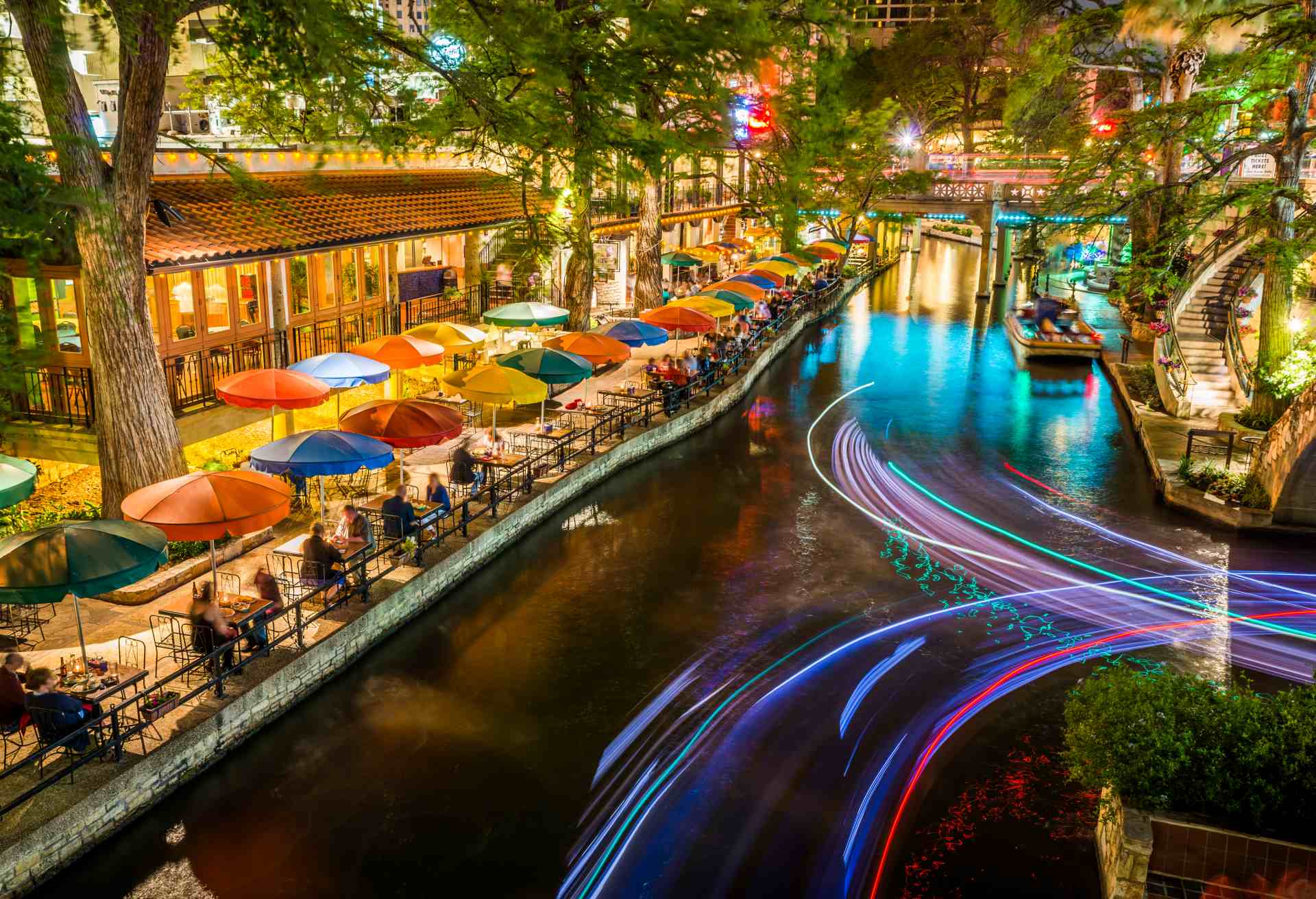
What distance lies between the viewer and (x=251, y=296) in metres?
20.5

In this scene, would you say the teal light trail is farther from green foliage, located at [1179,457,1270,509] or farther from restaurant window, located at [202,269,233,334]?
restaurant window, located at [202,269,233,334]

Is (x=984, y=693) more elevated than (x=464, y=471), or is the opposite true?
(x=464, y=471)

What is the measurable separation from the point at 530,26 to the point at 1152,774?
1130 cm

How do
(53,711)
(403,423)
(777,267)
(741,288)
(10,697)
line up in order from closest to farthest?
(53,711) → (10,697) → (403,423) → (741,288) → (777,267)

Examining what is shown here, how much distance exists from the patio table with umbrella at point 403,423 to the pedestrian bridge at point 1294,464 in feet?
50.1

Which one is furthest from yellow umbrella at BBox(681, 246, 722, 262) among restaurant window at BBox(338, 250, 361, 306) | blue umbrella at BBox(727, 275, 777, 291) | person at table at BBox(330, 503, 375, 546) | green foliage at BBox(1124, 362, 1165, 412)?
person at table at BBox(330, 503, 375, 546)

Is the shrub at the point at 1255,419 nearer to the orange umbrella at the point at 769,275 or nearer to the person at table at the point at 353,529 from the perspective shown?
the orange umbrella at the point at 769,275

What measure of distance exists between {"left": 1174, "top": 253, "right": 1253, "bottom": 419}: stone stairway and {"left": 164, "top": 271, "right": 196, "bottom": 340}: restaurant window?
2459 centimetres

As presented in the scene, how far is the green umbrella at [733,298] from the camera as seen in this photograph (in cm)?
3058

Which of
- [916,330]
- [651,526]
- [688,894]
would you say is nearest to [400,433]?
[651,526]

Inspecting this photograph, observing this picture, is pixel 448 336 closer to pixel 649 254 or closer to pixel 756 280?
pixel 649 254

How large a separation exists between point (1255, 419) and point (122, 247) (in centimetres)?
2464

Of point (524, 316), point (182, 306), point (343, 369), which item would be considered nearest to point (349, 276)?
point (524, 316)

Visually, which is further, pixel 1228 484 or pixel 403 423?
pixel 1228 484
